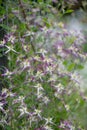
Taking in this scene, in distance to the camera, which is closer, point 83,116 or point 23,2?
point 23,2

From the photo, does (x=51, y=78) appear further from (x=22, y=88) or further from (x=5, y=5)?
(x=5, y=5)

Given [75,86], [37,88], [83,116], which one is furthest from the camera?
[83,116]

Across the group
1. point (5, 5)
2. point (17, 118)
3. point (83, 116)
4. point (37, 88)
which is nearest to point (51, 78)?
point (37, 88)

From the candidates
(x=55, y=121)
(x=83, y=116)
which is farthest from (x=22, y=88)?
(x=83, y=116)

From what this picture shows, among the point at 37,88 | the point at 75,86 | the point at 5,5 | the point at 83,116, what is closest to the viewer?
the point at 37,88

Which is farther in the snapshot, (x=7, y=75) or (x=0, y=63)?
(x=0, y=63)

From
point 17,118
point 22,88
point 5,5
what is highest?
point 5,5

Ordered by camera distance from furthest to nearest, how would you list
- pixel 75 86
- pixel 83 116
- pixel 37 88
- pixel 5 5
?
pixel 83 116, pixel 75 86, pixel 5 5, pixel 37 88

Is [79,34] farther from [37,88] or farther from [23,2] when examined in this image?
[37,88]

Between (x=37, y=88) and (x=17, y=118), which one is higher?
(x=37, y=88)
